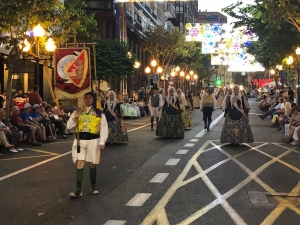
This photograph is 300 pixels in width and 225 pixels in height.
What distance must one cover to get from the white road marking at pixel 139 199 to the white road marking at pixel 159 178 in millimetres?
1120

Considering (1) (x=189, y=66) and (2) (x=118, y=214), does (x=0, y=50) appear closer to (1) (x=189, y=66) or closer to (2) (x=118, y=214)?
(2) (x=118, y=214)

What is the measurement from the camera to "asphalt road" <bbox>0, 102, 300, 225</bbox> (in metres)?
6.59

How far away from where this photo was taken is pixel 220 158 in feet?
39.3

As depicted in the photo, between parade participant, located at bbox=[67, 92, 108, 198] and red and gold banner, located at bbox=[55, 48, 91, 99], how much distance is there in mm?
2677

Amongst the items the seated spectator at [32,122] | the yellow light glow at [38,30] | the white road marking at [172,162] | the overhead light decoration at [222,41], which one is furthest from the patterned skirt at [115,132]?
the overhead light decoration at [222,41]

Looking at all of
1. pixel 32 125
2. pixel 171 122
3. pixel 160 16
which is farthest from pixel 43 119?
pixel 160 16

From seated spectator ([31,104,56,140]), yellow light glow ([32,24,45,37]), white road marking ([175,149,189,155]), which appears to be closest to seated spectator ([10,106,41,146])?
seated spectator ([31,104,56,140])

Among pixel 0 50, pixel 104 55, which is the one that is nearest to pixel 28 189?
pixel 0 50

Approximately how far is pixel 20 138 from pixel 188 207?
8096 millimetres

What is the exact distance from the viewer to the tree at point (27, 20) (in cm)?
1437

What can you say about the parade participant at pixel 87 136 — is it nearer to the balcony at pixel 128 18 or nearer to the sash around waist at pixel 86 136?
the sash around waist at pixel 86 136

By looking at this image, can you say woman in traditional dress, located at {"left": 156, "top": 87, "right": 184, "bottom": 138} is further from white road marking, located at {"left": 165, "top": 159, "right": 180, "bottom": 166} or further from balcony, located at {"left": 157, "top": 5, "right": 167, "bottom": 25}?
balcony, located at {"left": 157, "top": 5, "right": 167, "bottom": 25}

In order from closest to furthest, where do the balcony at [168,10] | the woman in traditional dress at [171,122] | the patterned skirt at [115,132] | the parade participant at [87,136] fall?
the parade participant at [87,136]
the patterned skirt at [115,132]
the woman in traditional dress at [171,122]
the balcony at [168,10]

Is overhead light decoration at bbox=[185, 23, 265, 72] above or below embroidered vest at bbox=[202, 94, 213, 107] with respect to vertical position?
above
